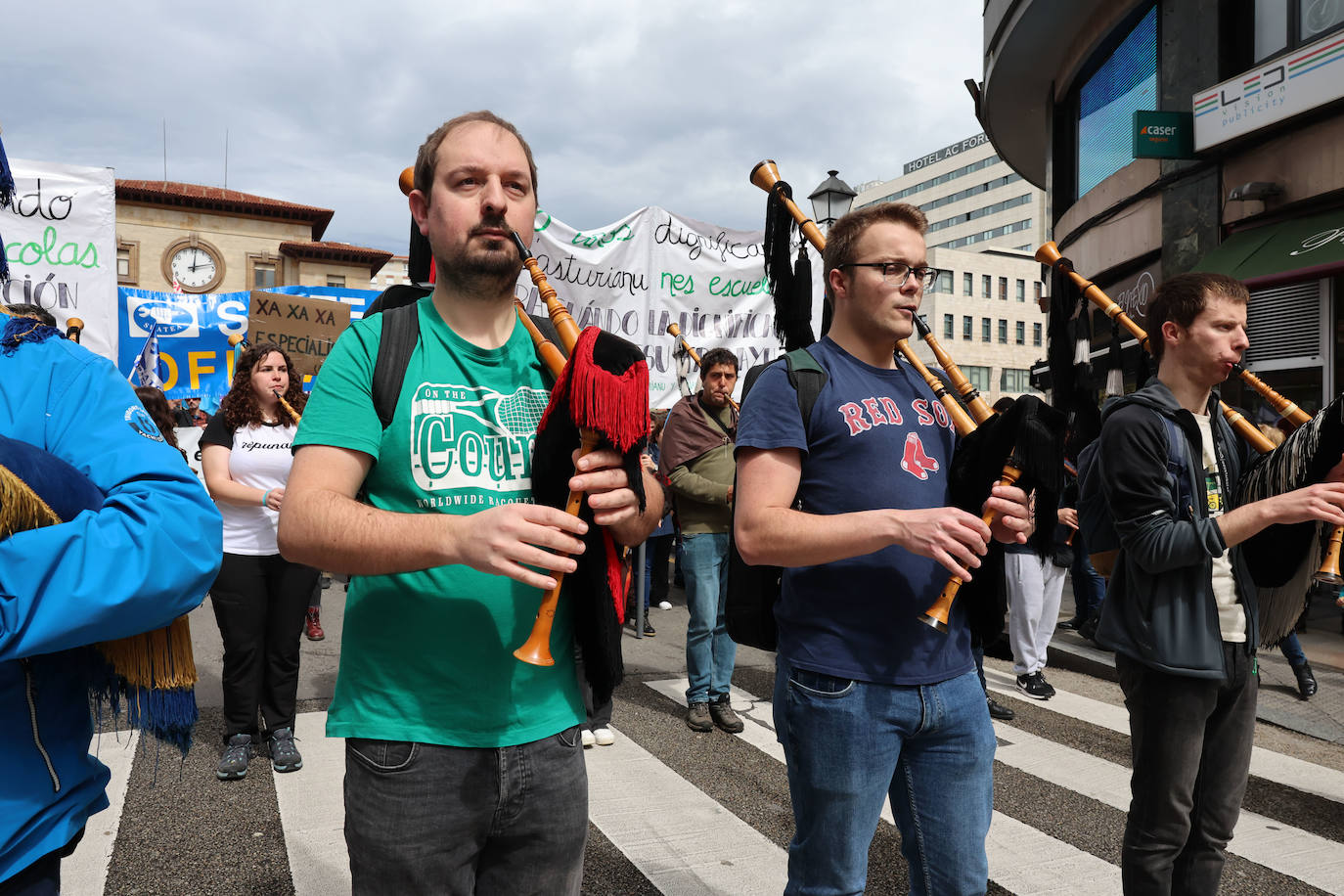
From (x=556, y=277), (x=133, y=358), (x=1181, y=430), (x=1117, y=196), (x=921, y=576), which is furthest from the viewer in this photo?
(x=1117, y=196)

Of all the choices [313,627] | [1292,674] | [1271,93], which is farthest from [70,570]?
[1271,93]

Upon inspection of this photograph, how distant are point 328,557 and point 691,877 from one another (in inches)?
94.7

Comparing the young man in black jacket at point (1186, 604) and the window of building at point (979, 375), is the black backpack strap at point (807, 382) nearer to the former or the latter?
the young man in black jacket at point (1186, 604)

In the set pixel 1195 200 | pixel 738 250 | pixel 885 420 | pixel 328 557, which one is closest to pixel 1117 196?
pixel 1195 200

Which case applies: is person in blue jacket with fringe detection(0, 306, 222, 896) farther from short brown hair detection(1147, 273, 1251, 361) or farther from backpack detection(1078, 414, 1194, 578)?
short brown hair detection(1147, 273, 1251, 361)

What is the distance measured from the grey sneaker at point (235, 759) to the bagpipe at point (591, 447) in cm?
326

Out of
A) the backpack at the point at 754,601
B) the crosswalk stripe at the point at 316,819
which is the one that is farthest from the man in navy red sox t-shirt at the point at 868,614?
the crosswalk stripe at the point at 316,819

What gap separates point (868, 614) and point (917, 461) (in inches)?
15.1

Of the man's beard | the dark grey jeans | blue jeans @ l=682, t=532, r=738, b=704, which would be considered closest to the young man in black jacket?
the dark grey jeans

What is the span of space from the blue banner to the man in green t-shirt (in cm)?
831

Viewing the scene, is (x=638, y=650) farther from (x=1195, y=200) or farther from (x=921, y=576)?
(x=1195, y=200)

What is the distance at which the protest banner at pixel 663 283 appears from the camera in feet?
23.3

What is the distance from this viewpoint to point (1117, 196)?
12461 mm

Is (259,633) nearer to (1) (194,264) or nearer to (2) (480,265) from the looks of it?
(2) (480,265)
